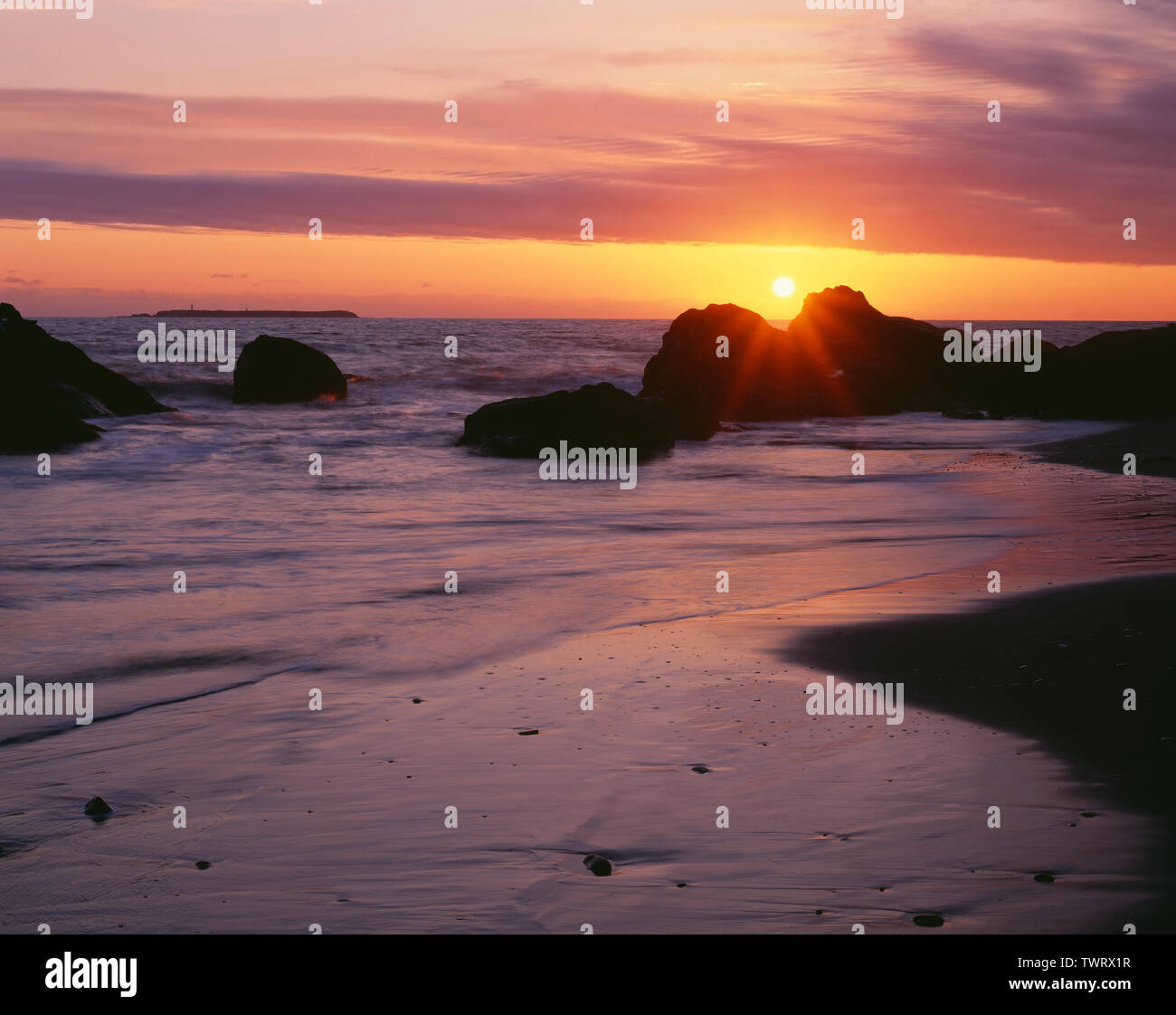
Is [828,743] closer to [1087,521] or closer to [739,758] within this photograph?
[739,758]

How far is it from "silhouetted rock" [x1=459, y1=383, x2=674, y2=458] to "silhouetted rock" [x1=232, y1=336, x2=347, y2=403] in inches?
659

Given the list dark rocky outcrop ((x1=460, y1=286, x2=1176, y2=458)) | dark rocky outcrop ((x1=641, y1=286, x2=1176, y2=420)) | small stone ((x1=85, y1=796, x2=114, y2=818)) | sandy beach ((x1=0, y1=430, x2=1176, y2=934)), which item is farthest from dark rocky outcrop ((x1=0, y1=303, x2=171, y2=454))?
small stone ((x1=85, y1=796, x2=114, y2=818))

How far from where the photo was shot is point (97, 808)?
6016 mm

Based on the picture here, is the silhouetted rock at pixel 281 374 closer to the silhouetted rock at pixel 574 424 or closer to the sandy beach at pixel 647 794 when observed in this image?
the silhouetted rock at pixel 574 424

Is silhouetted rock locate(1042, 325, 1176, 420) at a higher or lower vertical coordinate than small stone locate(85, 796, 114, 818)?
higher

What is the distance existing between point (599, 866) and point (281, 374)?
41386mm

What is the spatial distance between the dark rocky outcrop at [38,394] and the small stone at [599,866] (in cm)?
2586

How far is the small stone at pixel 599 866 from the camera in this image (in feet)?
16.5

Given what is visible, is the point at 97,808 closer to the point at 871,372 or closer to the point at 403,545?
the point at 403,545

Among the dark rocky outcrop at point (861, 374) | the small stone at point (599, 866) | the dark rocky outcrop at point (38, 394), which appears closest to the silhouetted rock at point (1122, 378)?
the dark rocky outcrop at point (861, 374)

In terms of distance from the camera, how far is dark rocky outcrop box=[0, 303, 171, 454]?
2766 centimetres

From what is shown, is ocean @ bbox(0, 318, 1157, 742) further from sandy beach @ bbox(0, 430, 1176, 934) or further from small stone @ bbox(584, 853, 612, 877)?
small stone @ bbox(584, 853, 612, 877)

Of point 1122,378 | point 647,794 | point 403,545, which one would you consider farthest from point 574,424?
point 647,794

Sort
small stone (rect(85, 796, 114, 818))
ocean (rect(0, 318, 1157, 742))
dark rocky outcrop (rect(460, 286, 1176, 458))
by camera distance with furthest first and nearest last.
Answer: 1. dark rocky outcrop (rect(460, 286, 1176, 458))
2. ocean (rect(0, 318, 1157, 742))
3. small stone (rect(85, 796, 114, 818))
